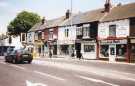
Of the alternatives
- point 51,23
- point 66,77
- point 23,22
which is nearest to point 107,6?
point 51,23

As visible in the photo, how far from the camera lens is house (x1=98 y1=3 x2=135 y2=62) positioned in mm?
39375

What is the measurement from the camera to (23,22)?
8825cm

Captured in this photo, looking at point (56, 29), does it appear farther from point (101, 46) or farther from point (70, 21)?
point (101, 46)

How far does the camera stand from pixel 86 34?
160 feet

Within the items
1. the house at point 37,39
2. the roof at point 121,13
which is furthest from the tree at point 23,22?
the roof at point 121,13

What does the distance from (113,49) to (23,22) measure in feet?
165

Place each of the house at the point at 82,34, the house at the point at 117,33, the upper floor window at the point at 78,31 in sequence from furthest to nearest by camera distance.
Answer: the upper floor window at the point at 78,31
the house at the point at 82,34
the house at the point at 117,33

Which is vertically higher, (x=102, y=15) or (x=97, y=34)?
(x=102, y=15)

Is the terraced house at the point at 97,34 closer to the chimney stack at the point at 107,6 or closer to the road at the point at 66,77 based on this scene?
the chimney stack at the point at 107,6

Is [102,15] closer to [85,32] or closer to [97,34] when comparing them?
[97,34]

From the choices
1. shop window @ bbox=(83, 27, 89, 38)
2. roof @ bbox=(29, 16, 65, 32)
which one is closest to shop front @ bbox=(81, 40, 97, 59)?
shop window @ bbox=(83, 27, 89, 38)

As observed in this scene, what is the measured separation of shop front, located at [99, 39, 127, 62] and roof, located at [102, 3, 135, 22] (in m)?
3.44

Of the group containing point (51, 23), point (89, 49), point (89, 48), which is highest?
point (51, 23)

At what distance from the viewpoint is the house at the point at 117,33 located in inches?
1550
